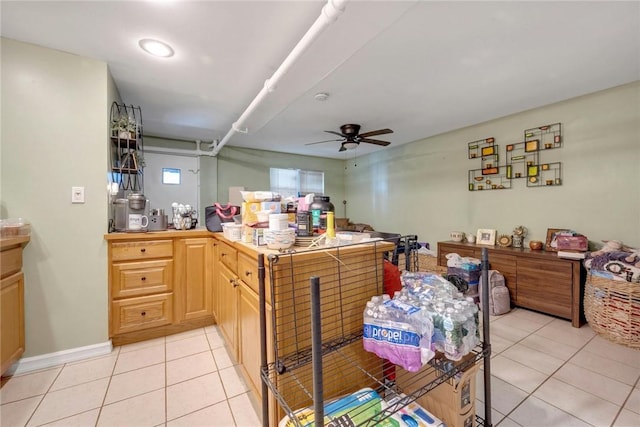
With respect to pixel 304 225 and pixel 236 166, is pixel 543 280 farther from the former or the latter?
pixel 236 166

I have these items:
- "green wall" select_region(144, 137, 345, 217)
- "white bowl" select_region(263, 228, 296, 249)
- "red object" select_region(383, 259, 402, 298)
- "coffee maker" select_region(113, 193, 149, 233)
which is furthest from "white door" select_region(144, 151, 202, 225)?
"red object" select_region(383, 259, 402, 298)

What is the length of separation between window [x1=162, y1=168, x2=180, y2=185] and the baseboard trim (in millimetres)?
2935

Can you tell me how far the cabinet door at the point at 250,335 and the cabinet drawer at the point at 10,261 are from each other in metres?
1.46

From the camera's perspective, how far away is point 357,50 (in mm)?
1900

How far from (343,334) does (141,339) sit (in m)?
1.99

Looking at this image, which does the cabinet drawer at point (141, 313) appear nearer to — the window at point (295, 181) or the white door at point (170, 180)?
the white door at point (170, 180)

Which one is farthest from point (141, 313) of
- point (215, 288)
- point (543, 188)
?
point (543, 188)

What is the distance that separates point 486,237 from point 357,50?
304 centimetres

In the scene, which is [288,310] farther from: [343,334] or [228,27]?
[228,27]

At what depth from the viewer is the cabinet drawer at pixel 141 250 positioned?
212 cm

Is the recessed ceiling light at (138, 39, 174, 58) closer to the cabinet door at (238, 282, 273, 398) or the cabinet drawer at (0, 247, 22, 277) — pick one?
the cabinet drawer at (0, 247, 22, 277)

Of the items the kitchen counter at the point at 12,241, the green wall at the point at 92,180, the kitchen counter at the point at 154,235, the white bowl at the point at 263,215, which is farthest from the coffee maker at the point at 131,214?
the white bowl at the point at 263,215

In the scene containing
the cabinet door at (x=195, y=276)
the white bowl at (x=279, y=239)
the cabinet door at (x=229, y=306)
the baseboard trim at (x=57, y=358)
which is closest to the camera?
the white bowl at (x=279, y=239)

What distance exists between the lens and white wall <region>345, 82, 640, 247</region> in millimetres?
2553
